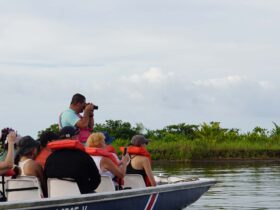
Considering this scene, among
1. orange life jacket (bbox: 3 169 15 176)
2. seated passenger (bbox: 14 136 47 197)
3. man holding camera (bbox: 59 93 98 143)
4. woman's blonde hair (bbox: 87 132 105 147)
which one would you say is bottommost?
orange life jacket (bbox: 3 169 15 176)

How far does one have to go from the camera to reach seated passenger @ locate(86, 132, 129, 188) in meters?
9.90

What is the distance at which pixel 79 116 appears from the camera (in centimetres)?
1104

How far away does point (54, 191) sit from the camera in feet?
30.5

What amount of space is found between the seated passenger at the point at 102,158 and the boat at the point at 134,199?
30 cm

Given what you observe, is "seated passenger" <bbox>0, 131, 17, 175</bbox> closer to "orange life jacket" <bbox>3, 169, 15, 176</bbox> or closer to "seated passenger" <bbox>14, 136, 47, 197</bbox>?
"orange life jacket" <bbox>3, 169, 15, 176</bbox>

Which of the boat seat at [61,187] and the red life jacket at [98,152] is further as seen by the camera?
the red life jacket at [98,152]

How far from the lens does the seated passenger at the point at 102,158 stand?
990cm

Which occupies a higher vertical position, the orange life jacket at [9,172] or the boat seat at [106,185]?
the orange life jacket at [9,172]

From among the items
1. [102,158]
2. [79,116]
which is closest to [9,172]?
[102,158]

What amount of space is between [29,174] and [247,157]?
26434 mm

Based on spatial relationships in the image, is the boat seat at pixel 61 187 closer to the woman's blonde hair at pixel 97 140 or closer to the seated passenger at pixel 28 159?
the seated passenger at pixel 28 159

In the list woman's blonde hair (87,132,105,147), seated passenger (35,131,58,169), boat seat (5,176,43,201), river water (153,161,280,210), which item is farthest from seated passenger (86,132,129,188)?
river water (153,161,280,210)

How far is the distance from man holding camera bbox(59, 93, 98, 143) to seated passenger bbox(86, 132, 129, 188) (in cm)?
91

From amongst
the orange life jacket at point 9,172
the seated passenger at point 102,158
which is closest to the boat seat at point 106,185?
the seated passenger at point 102,158
